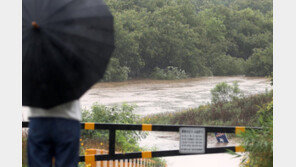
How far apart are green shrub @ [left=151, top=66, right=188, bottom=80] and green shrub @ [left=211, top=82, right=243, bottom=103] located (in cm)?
81

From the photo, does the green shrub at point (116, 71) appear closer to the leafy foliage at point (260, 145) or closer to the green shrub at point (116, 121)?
the green shrub at point (116, 121)

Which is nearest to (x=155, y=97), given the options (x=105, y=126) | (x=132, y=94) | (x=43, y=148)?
(x=132, y=94)

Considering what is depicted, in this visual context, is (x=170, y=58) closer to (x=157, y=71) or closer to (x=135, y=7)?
(x=157, y=71)

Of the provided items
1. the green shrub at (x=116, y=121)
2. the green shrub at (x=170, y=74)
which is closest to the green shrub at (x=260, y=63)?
the green shrub at (x=170, y=74)

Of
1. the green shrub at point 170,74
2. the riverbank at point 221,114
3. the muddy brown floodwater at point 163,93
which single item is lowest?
the riverbank at point 221,114

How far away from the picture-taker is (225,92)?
9297 millimetres

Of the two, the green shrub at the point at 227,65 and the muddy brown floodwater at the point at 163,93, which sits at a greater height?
the green shrub at the point at 227,65

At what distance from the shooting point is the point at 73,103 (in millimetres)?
2484

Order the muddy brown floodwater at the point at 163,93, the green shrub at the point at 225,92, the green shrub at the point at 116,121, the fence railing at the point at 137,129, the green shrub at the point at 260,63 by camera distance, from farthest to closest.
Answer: the green shrub at the point at 260,63 < the green shrub at the point at 225,92 < the muddy brown floodwater at the point at 163,93 < the green shrub at the point at 116,121 < the fence railing at the point at 137,129

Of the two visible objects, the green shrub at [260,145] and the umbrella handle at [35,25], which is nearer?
the umbrella handle at [35,25]

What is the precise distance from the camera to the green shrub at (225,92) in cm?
921

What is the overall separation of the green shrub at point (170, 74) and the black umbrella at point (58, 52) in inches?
282

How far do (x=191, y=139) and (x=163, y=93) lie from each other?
5148 millimetres

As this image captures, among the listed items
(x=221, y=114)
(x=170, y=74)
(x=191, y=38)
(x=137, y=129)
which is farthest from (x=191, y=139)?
(x=191, y=38)
